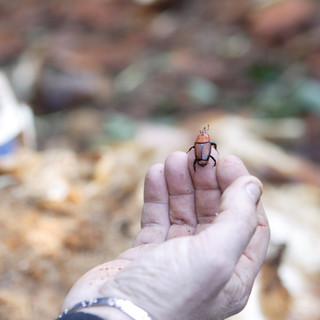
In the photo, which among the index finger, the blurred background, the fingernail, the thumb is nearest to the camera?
the thumb

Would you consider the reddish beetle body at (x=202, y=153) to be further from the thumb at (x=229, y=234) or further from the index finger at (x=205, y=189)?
the thumb at (x=229, y=234)

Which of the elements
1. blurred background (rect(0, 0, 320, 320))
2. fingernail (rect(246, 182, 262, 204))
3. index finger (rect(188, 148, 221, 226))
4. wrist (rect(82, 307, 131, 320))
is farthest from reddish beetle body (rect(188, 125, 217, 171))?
blurred background (rect(0, 0, 320, 320))

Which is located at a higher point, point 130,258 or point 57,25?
point 130,258

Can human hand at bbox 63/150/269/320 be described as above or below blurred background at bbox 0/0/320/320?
above

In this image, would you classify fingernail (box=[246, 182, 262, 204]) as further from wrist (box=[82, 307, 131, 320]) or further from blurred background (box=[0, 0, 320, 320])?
blurred background (box=[0, 0, 320, 320])

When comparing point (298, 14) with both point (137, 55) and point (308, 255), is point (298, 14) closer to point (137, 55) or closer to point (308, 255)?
point (137, 55)

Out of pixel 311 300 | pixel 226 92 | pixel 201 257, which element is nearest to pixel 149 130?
pixel 226 92

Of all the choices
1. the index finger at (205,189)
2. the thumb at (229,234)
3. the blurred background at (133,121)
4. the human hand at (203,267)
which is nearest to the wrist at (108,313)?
the human hand at (203,267)
